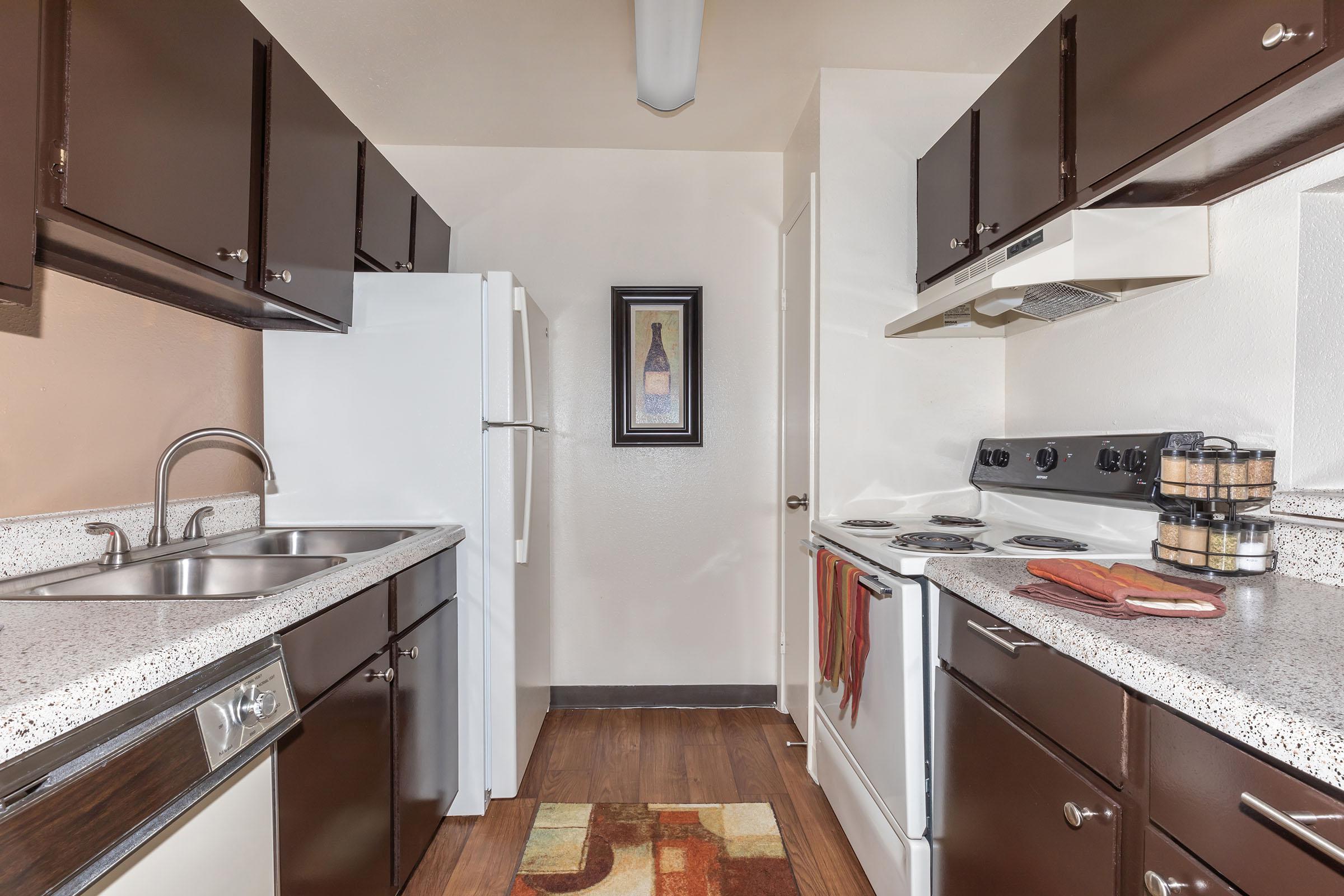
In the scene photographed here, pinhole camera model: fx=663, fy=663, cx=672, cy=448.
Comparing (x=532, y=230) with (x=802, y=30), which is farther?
(x=532, y=230)

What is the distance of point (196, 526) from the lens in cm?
173

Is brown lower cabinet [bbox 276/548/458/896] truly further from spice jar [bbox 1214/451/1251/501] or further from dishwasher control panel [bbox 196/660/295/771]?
spice jar [bbox 1214/451/1251/501]

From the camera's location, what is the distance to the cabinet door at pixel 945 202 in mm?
2031

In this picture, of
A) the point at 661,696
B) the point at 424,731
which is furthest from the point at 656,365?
the point at 424,731

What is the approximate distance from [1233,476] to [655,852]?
5.75ft

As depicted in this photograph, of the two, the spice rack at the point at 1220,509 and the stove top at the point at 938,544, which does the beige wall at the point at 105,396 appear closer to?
the stove top at the point at 938,544

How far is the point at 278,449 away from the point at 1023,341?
2462mm

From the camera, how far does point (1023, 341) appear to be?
228 cm

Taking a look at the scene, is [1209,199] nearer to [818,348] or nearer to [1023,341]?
[1023,341]

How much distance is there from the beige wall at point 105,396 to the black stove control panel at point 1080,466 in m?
2.44

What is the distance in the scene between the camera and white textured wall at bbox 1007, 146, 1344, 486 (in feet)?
4.23

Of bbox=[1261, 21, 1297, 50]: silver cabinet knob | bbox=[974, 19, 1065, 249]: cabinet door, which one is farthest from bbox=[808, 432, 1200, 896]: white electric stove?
Answer: bbox=[1261, 21, 1297, 50]: silver cabinet knob

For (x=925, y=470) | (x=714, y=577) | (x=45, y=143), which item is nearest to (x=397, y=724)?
(x=45, y=143)

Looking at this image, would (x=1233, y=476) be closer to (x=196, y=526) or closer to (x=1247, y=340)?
(x=1247, y=340)
